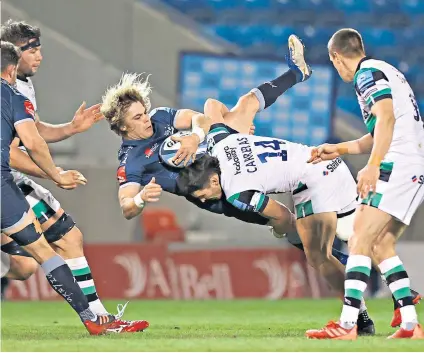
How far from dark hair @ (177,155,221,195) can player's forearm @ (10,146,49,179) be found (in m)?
1.03

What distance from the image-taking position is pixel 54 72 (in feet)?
45.6

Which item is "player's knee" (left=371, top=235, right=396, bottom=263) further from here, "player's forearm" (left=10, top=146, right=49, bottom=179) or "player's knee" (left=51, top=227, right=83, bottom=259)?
"player's forearm" (left=10, top=146, right=49, bottom=179)

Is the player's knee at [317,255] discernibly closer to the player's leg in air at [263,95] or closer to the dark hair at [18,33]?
the player's leg in air at [263,95]

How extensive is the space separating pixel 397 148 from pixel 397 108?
0.25 metres

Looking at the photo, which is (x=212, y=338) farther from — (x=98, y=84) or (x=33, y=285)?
(x=98, y=84)

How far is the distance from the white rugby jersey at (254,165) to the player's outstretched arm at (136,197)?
0.46 m

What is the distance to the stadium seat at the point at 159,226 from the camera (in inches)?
498

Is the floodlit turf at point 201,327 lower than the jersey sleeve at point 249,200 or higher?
lower

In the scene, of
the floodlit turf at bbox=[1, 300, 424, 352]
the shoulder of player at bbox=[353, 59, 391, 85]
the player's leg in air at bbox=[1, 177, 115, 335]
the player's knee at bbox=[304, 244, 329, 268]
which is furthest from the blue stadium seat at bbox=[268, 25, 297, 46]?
the player's leg in air at bbox=[1, 177, 115, 335]

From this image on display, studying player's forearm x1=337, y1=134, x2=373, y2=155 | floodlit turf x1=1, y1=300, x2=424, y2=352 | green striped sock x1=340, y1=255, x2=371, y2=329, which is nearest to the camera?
floodlit turf x1=1, y1=300, x2=424, y2=352

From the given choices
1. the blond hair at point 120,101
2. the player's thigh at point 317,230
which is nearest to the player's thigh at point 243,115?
the blond hair at point 120,101

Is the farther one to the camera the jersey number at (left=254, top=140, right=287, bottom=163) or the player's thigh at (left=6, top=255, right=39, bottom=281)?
the player's thigh at (left=6, top=255, right=39, bottom=281)

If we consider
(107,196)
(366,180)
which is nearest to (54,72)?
(107,196)

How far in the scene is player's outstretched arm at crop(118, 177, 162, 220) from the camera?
6863 millimetres
